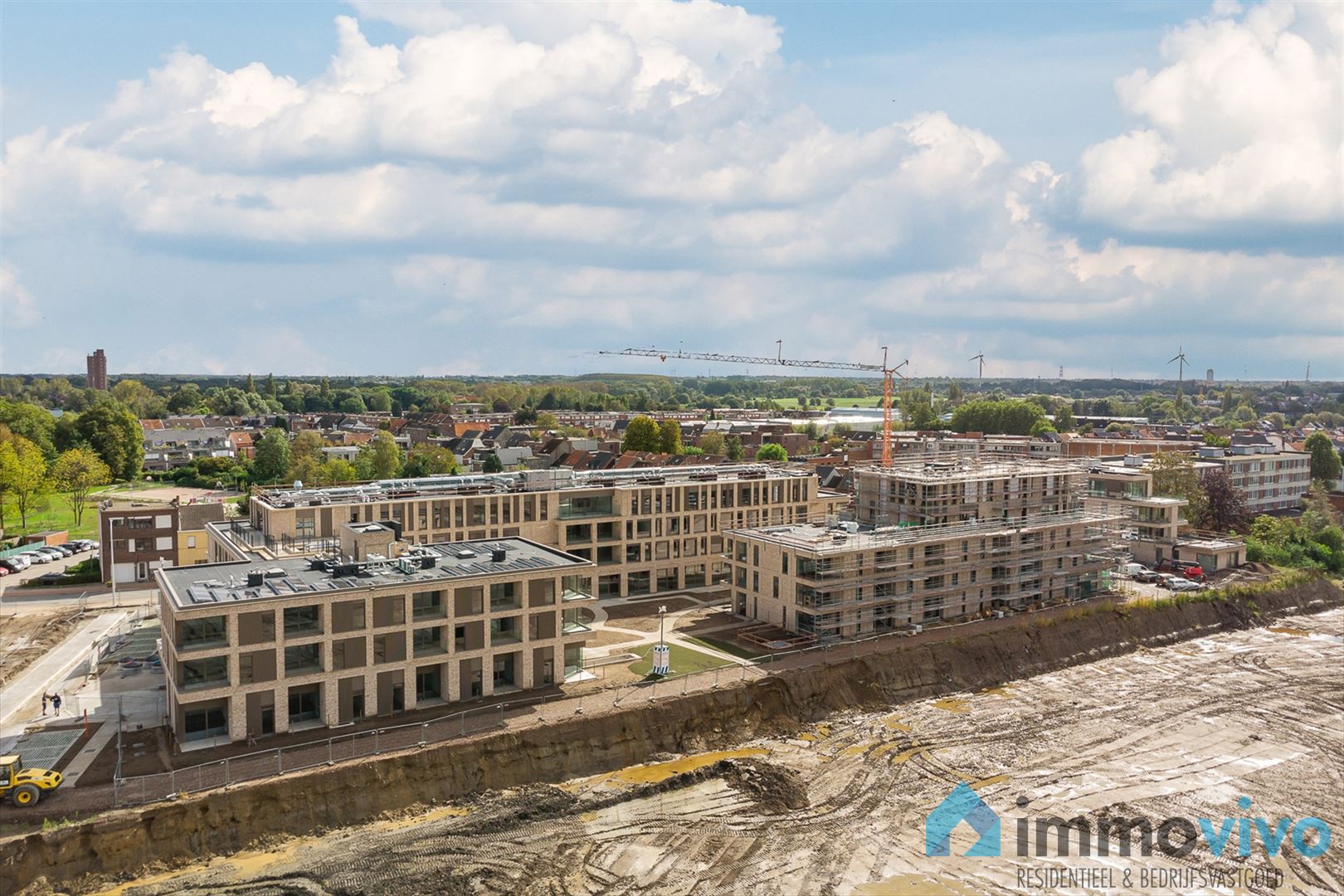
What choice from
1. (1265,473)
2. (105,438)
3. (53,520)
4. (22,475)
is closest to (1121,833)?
(1265,473)

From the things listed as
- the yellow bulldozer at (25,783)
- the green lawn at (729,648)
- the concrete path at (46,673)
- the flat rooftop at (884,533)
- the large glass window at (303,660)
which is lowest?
the green lawn at (729,648)

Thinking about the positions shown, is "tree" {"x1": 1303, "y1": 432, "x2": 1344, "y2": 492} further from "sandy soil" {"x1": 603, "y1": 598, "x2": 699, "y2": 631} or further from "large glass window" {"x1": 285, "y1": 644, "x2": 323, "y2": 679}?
"large glass window" {"x1": 285, "y1": 644, "x2": 323, "y2": 679}

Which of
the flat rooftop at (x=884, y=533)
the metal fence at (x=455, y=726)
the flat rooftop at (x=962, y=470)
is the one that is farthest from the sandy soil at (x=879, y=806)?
the flat rooftop at (x=962, y=470)

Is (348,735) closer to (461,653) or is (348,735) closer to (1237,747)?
(461,653)

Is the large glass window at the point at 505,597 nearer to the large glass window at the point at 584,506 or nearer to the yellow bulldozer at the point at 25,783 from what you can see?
the yellow bulldozer at the point at 25,783

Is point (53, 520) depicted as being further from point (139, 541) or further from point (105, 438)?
point (139, 541)

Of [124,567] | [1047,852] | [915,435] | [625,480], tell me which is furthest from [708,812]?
[915,435]
